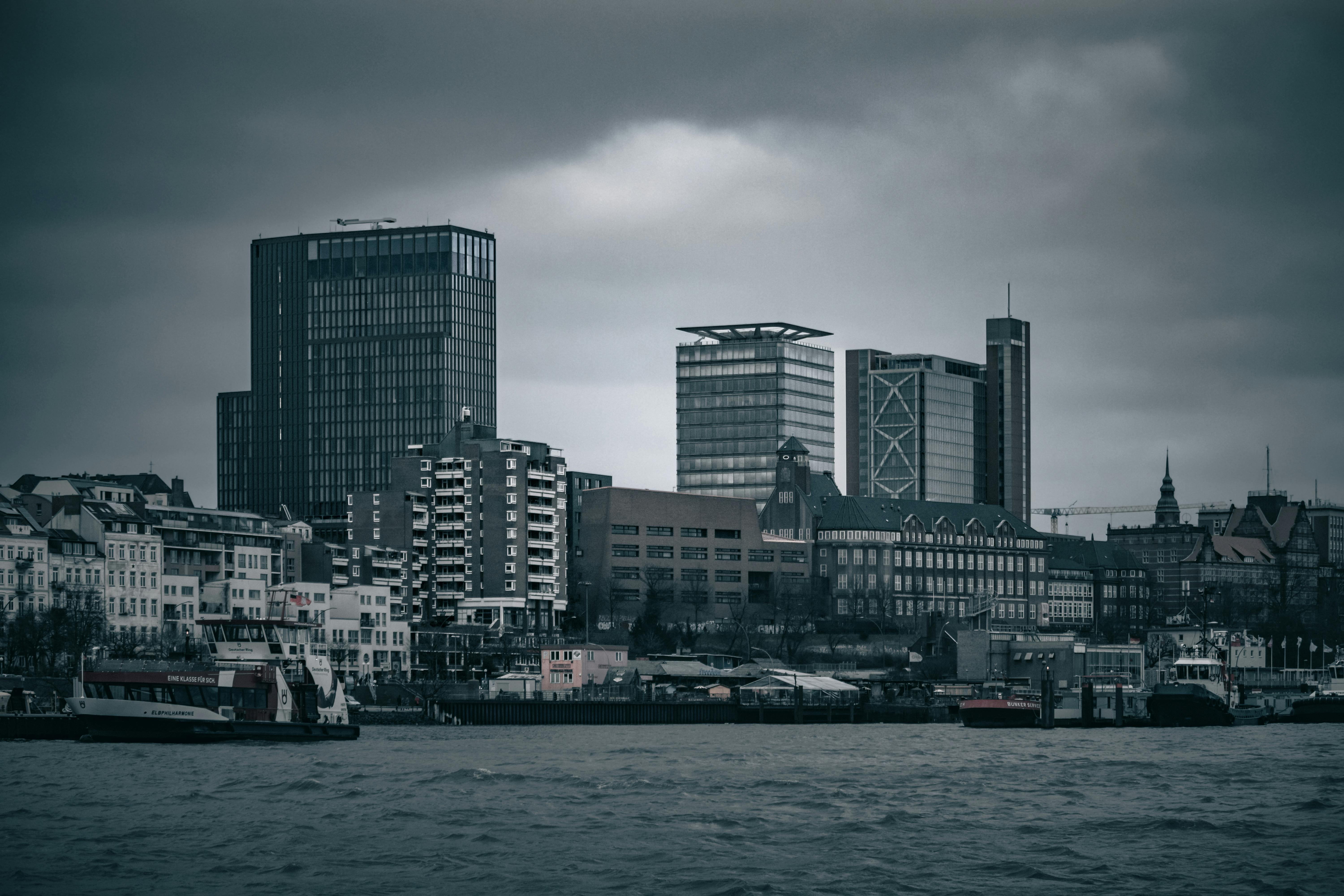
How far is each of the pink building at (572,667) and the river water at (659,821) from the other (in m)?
72.5

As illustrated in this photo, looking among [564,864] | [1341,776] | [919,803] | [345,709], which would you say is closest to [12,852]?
[564,864]

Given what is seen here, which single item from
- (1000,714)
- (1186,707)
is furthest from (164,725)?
(1186,707)

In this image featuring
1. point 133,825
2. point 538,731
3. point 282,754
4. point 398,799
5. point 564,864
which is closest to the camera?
point 564,864

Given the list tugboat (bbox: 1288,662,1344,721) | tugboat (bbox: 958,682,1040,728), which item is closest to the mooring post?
tugboat (bbox: 958,682,1040,728)

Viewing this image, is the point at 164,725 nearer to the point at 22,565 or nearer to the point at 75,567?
the point at 22,565

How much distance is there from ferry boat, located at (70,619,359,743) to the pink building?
61881 millimetres

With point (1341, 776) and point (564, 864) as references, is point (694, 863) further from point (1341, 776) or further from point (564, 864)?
point (1341, 776)

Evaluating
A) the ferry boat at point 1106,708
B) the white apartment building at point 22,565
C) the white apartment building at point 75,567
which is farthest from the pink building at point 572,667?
the white apartment building at point 22,565

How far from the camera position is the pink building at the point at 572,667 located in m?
194

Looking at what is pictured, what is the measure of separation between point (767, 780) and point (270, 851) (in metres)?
32.3

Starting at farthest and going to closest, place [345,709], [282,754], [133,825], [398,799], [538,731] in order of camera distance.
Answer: [538,731] < [345,709] < [282,754] < [398,799] < [133,825]

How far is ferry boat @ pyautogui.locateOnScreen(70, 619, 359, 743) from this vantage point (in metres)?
124

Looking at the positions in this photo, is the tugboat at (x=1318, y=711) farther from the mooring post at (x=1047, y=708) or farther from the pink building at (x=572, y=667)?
the pink building at (x=572, y=667)

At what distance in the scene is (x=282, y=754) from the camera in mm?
113688
